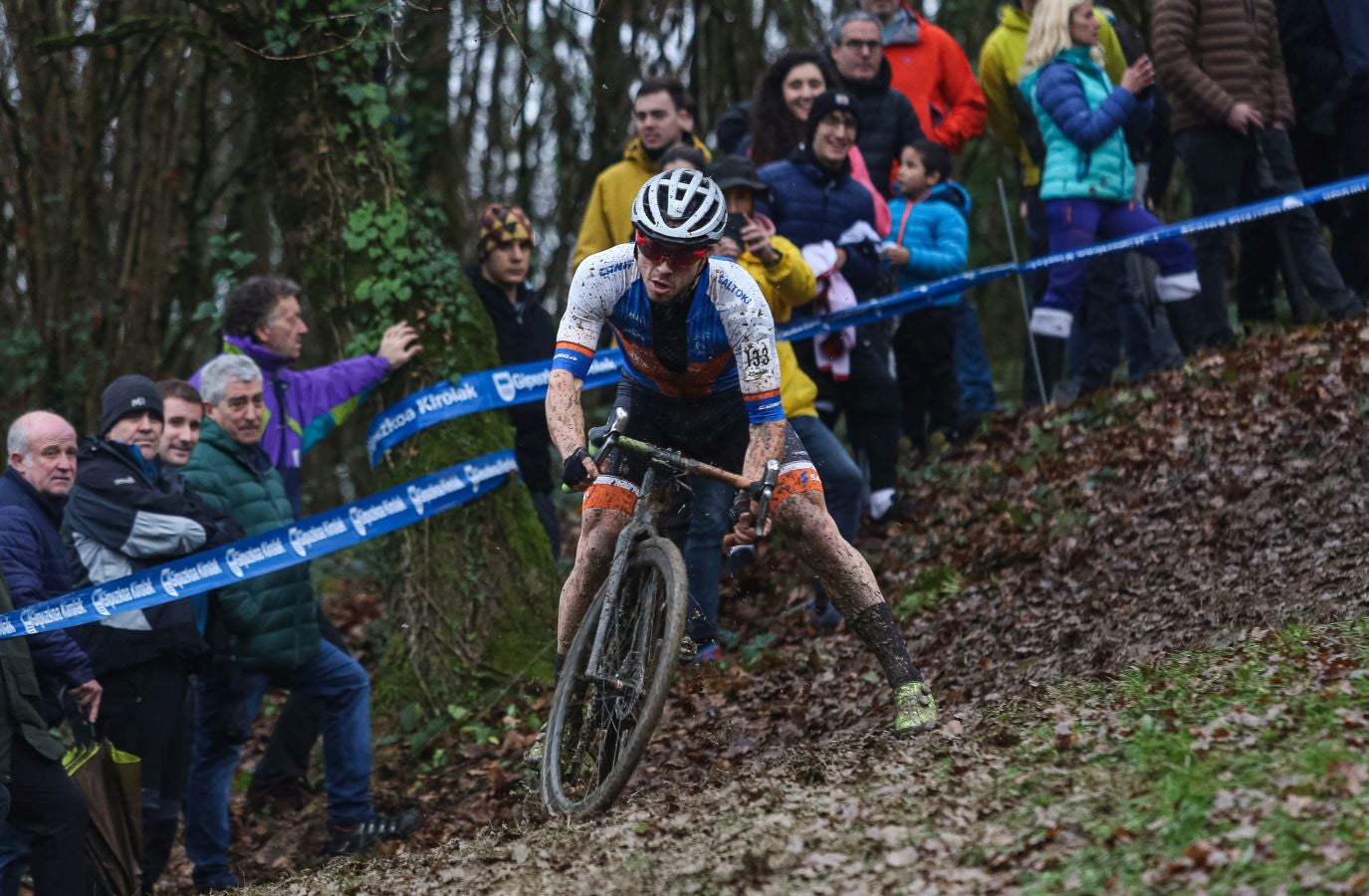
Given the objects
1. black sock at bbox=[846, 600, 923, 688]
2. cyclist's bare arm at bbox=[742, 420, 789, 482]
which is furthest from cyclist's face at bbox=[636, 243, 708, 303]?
black sock at bbox=[846, 600, 923, 688]

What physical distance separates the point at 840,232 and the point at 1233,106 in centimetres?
314

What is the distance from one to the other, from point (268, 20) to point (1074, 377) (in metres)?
6.26

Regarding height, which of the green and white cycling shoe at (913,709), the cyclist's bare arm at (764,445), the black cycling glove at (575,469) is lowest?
the green and white cycling shoe at (913,709)

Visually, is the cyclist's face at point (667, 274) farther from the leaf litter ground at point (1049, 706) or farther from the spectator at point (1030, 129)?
the spectator at point (1030, 129)

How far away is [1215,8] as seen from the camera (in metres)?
11.5

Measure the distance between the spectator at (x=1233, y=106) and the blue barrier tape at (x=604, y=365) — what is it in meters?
0.33

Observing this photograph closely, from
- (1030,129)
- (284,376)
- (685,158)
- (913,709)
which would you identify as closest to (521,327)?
(685,158)

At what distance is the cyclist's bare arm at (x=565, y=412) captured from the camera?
690cm

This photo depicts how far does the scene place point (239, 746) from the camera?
870cm

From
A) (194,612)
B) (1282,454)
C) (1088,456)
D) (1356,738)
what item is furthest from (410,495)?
(1356,738)

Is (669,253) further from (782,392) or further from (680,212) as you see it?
(782,392)

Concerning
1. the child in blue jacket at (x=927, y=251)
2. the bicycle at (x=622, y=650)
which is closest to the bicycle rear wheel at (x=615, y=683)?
the bicycle at (x=622, y=650)

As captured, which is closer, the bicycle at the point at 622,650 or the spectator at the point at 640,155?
the bicycle at the point at 622,650

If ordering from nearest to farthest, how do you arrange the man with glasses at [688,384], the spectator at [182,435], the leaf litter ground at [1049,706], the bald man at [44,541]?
the leaf litter ground at [1049,706], the man with glasses at [688,384], the bald man at [44,541], the spectator at [182,435]
